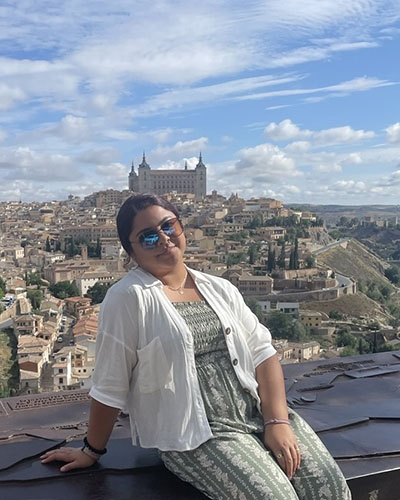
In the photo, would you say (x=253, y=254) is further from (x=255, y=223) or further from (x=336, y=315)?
(x=255, y=223)

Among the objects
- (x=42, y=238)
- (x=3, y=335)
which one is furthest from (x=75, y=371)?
(x=42, y=238)

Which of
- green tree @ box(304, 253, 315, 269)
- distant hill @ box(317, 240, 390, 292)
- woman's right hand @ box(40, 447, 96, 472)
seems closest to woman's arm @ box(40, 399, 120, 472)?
woman's right hand @ box(40, 447, 96, 472)

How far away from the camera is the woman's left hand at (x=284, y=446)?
116 centimetres

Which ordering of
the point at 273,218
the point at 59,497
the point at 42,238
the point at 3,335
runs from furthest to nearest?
the point at 273,218
the point at 42,238
the point at 3,335
the point at 59,497

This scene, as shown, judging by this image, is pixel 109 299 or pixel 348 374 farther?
pixel 348 374

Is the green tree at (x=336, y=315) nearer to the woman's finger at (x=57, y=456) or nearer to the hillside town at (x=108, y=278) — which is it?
the hillside town at (x=108, y=278)

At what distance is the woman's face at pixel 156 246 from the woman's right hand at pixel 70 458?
42 centimetres

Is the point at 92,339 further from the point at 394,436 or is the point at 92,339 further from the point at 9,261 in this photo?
the point at 9,261

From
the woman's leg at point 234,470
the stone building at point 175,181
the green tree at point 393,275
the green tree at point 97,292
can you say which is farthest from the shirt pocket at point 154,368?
the stone building at point 175,181

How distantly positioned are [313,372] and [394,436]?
64 cm

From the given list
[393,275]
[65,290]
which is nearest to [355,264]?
[393,275]

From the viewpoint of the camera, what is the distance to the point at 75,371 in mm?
12125

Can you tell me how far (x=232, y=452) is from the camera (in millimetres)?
1123

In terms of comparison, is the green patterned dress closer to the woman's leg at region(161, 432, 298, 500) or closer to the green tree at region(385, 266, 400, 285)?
the woman's leg at region(161, 432, 298, 500)
